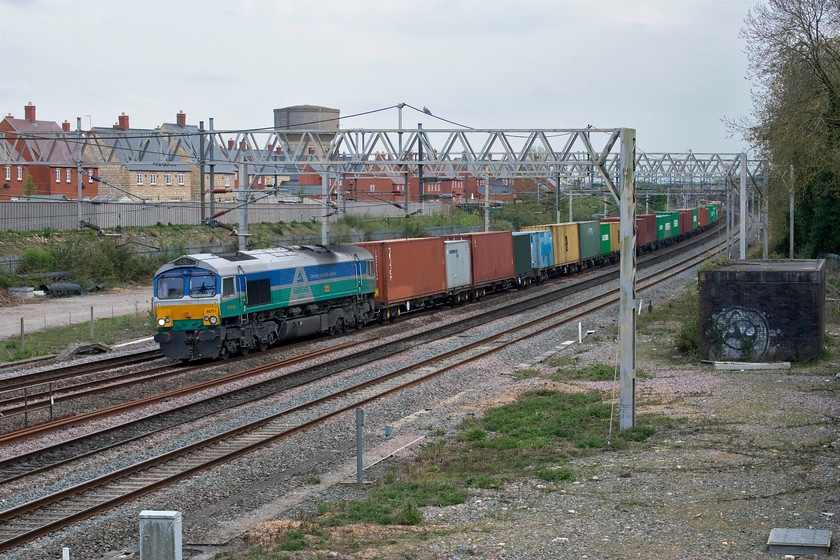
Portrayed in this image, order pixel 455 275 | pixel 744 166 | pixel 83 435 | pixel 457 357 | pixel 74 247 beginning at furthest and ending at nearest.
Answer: pixel 74 247 → pixel 455 275 → pixel 744 166 → pixel 457 357 → pixel 83 435

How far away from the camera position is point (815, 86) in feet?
98.8

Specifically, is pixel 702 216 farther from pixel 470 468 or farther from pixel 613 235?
pixel 470 468

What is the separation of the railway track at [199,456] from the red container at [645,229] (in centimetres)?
3892

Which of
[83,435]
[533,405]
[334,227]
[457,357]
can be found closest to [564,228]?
[334,227]

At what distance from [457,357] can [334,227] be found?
66.3 feet

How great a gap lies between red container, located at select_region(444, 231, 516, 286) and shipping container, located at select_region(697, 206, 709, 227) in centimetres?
6248

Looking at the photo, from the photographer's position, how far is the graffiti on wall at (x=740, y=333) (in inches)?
827

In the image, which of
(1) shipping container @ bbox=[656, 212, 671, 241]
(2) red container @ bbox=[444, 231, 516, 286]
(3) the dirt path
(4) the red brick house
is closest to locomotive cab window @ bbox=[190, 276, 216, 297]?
(3) the dirt path

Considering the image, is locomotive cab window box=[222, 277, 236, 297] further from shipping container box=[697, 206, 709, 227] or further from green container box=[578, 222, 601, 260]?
shipping container box=[697, 206, 709, 227]

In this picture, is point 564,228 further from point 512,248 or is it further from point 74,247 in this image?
point 74,247

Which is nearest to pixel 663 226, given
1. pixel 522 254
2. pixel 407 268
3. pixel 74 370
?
pixel 522 254

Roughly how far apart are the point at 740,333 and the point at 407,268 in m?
14.1

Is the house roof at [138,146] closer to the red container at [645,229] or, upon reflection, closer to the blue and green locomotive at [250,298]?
the blue and green locomotive at [250,298]

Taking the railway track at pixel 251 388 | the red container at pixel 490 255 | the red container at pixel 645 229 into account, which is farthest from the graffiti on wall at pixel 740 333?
the red container at pixel 645 229
